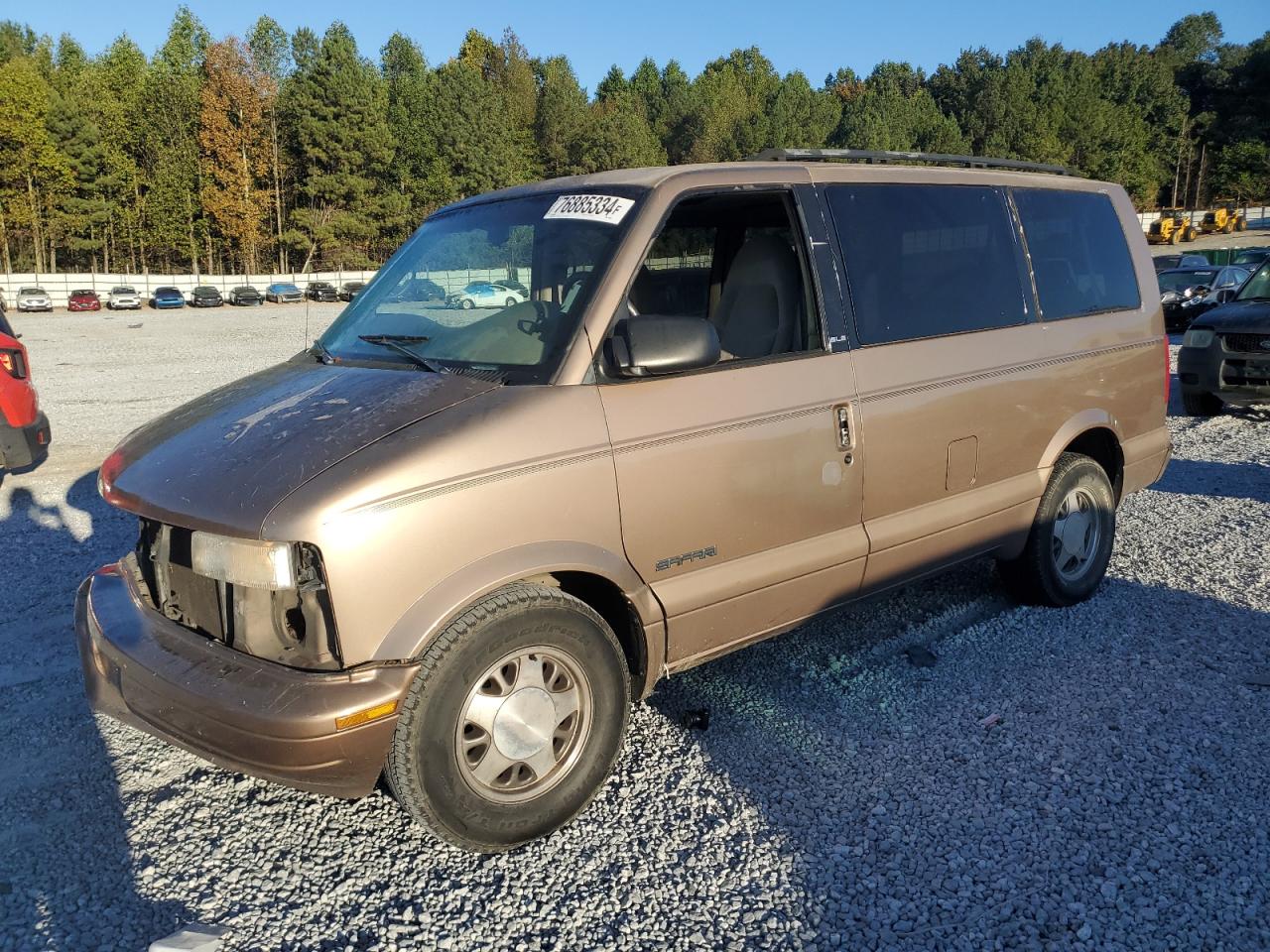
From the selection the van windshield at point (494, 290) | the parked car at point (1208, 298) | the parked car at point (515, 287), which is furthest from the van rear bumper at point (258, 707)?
the parked car at point (1208, 298)

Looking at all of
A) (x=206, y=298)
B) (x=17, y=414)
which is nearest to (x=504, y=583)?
(x=17, y=414)

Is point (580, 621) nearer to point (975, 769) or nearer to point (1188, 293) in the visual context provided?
point (975, 769)

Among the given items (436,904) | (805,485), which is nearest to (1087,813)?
(805,485)

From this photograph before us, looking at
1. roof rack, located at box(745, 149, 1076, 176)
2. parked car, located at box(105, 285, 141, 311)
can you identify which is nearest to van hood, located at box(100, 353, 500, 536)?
roof rack, located at box(745, 149, 1076, 176)

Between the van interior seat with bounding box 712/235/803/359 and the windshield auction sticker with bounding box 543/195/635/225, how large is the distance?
2.08 feet

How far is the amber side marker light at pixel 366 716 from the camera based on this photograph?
264cm

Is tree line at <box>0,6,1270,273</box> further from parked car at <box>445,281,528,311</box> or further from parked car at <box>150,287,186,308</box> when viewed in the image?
parked car at <box>445,281,528,311</box>

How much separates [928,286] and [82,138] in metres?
81.9

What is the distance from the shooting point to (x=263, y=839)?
10.4ft

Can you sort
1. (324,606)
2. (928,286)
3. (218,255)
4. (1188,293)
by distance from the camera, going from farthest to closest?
(218,255), (1188,293), (928,286), (324,606)

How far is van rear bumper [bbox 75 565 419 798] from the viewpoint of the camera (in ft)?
8.70

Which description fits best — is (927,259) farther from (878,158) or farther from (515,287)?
(515,287)

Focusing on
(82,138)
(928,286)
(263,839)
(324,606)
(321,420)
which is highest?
(82,138)

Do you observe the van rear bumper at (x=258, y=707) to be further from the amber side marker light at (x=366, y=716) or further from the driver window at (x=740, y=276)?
the driver window at (x=740, y=276)
